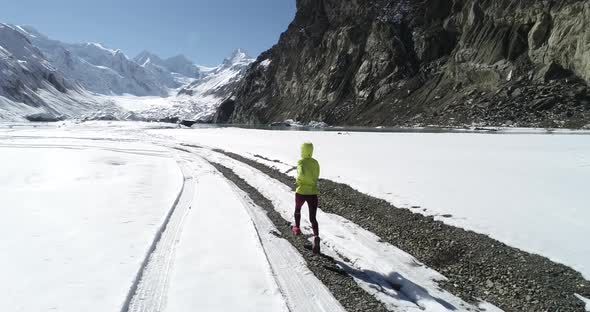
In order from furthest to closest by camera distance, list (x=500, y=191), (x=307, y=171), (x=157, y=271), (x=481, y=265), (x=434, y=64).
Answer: (x=434, y=64) → (x=500, y=191) → (x=307, y=171) → (x=481, y=265) → (x=157, y=271)

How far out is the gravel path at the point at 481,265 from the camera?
24.7ft

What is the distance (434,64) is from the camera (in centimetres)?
11038

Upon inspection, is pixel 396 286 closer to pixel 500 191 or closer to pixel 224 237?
pixel 224 237

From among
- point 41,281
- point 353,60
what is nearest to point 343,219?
point 41,281

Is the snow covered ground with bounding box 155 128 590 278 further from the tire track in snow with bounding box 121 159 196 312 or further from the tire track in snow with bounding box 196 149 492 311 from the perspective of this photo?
the tire track in snow with bounding box 121 159 196 312

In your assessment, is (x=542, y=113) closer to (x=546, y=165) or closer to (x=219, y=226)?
(x=546, y=165)

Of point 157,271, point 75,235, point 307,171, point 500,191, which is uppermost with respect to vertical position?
point 307,171

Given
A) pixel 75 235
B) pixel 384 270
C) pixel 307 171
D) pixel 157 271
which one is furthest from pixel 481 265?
pixel 75 235

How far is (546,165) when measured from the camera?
64.5ft

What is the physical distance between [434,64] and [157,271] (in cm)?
11538

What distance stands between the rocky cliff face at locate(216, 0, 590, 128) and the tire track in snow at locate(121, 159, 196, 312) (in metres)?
71.3

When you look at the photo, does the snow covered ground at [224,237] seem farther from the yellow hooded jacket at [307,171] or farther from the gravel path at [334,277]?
the yellow hooded jacket at [307,171]

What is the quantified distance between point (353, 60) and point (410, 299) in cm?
13013

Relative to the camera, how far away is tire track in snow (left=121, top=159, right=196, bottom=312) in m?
6.73
